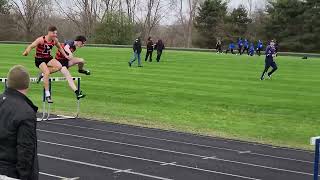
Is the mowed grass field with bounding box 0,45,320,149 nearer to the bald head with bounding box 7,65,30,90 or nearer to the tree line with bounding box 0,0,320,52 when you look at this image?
the bald head with bounding box 7,65,30,90

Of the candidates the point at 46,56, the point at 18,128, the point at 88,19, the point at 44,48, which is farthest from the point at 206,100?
the point at 88,19

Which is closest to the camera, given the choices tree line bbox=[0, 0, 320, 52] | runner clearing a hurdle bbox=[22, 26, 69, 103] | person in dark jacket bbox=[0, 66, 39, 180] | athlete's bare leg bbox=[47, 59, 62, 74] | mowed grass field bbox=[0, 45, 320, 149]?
person in dark jacket bbox=[0, 66, 39, 180]

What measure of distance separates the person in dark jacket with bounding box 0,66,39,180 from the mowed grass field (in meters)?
8.07

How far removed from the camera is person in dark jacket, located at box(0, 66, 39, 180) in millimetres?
4754

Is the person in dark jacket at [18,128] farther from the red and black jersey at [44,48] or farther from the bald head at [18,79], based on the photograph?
the red and black jersey at [44,48]

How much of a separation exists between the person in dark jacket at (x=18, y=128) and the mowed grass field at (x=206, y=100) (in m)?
8.07

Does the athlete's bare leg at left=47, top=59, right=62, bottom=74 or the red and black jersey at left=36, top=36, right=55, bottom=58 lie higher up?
the red and black jersey at left=36, top=36, right=55, bottom=58

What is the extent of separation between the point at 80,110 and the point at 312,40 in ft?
179

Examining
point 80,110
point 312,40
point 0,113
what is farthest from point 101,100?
point 312,40

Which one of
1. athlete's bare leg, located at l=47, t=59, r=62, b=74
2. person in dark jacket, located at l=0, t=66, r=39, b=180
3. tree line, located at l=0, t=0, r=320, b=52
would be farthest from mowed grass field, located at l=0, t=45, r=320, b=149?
tree line, located at l=0, t=0, r=320, b=52

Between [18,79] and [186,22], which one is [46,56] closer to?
[18,79]

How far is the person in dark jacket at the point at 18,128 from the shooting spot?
15.6 feet

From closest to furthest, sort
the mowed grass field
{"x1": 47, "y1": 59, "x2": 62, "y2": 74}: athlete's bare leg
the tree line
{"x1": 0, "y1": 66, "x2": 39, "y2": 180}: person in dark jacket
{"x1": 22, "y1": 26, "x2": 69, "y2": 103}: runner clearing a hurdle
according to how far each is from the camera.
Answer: {"x1": 0, "y1": 66, "x2": 39, "y2": 180}: person in dark jacket
{"x1": 22, "y1": 26, "x2": 69, "y2": 103}: runner clearing a hurdle
{"x1": 47, "y1": 59, "x2": 62, "y2": 74}: athlete's bare leg
the mowed grass field
the tree line

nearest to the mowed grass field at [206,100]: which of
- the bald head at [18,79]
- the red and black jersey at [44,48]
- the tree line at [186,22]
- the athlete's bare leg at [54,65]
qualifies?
the athlete's bare leg at [54,65]
